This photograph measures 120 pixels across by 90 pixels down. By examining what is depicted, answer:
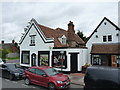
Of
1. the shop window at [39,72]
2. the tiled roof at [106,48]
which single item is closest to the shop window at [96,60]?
the tiled roof at [106,48]

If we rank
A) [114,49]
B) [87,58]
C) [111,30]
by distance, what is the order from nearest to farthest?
1. [114,49]
2. [111,30]
3. [87,58]

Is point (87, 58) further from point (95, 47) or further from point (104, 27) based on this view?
point (104, 27)

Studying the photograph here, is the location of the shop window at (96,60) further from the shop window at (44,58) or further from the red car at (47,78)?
the red car at (47,78)

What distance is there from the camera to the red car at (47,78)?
9040 mm

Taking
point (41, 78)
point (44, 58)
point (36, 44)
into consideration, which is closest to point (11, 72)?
point (41, 78)

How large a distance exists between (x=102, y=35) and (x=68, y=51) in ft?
17.6

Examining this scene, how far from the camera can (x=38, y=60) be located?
61.5 ft

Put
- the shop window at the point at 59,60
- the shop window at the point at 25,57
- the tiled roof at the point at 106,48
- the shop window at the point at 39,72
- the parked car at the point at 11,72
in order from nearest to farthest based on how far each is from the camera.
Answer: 1. the shop window at the point at 39,72
2. the parked car at the point at 11,72
3. the tiled roof at the point at 106,48
4. the shop window at the point at 59,60
5. the shop window at the point at 25,57

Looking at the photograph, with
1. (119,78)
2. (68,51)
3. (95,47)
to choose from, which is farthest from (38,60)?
(119,78)

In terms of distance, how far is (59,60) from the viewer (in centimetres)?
1681

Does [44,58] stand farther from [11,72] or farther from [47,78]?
[47,78]

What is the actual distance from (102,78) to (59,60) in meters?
10.4

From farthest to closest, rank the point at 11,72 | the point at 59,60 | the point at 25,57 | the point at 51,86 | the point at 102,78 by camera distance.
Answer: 1. the point at 25,57
2. the point at 59,60
3. the point at 11,72
4. the point at 51,86
5. the point at 102,78

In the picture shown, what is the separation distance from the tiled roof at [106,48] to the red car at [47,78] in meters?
7.81
